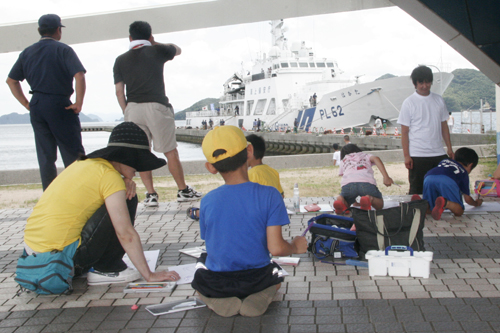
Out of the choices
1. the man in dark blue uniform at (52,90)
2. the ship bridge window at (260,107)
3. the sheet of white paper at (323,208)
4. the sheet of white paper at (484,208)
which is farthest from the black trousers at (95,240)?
the ship bridge window at (260,107)

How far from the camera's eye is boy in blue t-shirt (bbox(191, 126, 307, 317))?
2490 millimetres

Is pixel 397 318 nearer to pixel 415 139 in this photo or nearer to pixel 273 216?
pixel 273 216

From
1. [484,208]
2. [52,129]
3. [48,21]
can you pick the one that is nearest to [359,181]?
[484,208]

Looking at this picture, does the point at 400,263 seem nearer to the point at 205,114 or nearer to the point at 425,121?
the point at 425,121

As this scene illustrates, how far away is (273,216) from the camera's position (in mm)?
2490

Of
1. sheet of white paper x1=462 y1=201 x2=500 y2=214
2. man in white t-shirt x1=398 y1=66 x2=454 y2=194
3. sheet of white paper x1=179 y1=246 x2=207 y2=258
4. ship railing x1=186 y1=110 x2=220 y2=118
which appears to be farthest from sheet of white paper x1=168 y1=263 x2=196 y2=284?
ship railing x1=186 y1=110 x2=220 y2=118

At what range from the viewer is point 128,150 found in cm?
299

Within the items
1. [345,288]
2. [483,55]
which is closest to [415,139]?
[483,55]

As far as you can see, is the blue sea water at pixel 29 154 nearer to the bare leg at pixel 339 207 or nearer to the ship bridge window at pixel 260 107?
the ship bridge window at pixel 260 107

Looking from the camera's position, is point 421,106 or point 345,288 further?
point 421,106

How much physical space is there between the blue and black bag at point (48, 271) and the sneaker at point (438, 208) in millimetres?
3757

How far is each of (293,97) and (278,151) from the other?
5057 mm

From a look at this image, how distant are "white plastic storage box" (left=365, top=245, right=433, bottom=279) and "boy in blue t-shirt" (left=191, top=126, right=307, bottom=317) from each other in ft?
2.81

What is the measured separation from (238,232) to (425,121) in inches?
152
